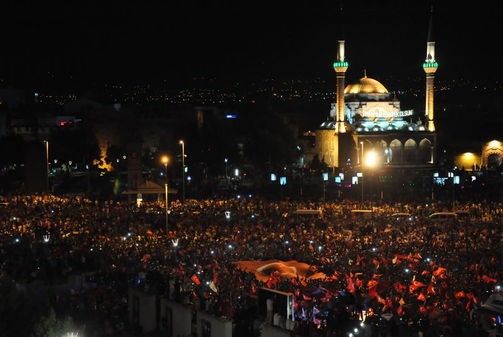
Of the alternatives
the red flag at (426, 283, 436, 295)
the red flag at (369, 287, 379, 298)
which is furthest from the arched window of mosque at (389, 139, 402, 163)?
the red flag at (369, 287, 379, 298)

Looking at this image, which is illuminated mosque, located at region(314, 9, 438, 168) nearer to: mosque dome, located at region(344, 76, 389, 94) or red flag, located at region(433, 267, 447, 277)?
mosque dome, located at region(344, 76, 389, 94)

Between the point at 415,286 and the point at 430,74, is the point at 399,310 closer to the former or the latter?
the point at 415,286

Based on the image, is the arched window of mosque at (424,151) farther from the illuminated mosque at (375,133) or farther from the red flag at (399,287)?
the red flag at (399,287)

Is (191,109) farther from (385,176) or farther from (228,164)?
(385,176)

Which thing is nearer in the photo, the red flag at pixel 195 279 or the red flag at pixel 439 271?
the red flag at pixel 439 271

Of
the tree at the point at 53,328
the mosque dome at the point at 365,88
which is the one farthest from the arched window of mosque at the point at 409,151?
the tree at the point at 53,328

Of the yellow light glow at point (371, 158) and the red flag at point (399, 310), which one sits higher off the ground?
the yellow light glow at point (371, 158)

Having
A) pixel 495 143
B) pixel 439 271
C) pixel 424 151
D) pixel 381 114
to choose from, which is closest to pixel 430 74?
pixel 381 114
